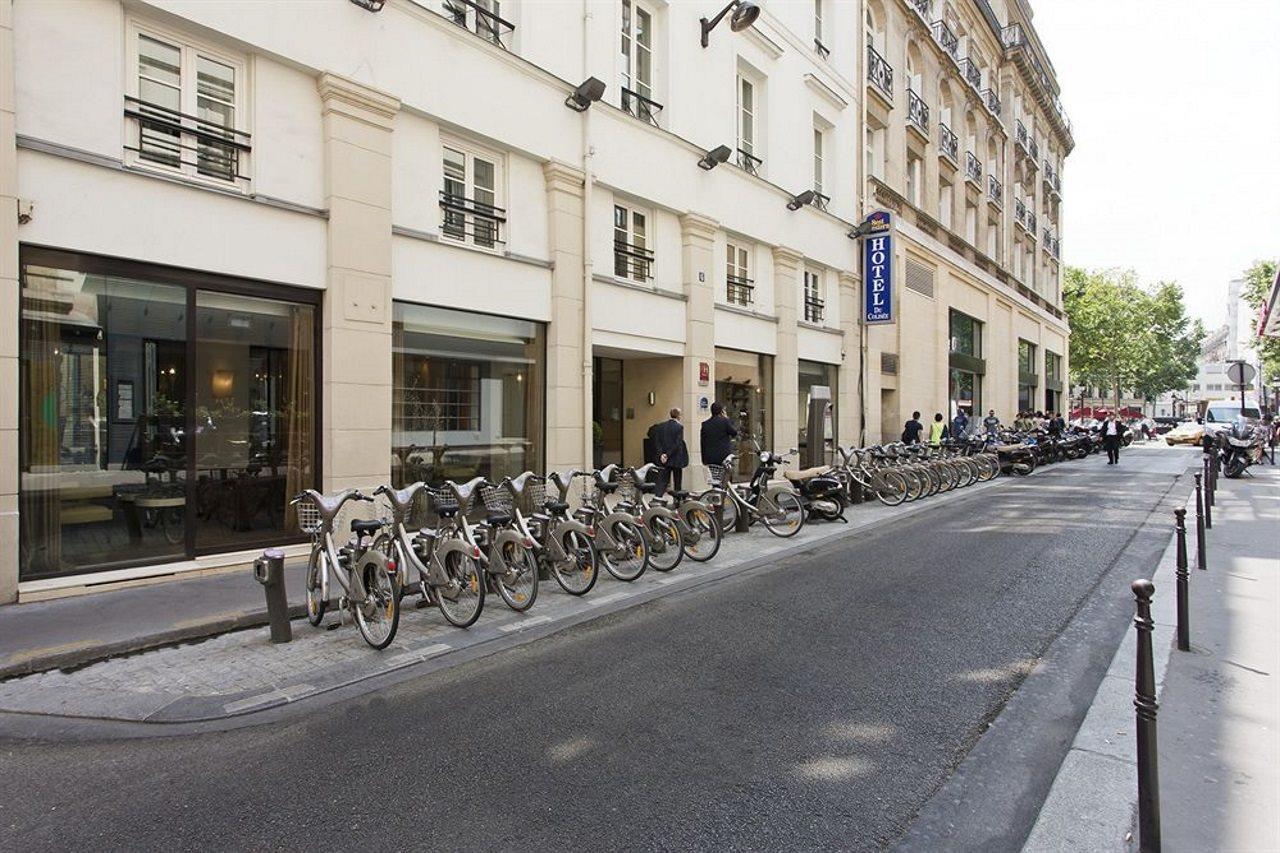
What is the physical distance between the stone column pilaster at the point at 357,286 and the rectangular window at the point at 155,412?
31cm

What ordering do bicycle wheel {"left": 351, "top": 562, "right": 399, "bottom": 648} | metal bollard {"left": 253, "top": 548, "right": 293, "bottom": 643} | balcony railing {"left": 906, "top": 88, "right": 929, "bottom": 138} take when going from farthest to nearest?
1. balcony railing {"left": 906, "top": 88, "right": 929, "bottom": 138}
2. metal bollard {"left": 253, "top": 548, "right": 293, "bottom": 643}
3. bicycle wheel {"left": 351, "top": 562, "right": 399, "bottom": 648}

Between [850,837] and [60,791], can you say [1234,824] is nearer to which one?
[850,837]

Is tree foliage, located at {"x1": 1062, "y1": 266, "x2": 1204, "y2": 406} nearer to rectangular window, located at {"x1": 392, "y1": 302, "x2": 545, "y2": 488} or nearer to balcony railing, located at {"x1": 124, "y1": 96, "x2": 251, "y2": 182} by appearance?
rectangular window, located at {"x1": 392, "y1": 302, "x2": 545, "y2": 488}

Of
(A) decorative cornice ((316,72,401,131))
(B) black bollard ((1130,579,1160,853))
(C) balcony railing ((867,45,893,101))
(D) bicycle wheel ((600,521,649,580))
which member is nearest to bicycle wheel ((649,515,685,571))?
(D) bicycle wheel ((600,521,649,580))

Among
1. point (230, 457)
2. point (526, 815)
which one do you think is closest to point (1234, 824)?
point (526, 815)

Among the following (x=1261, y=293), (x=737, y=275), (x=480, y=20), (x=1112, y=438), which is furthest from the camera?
(x=1261, y=293)

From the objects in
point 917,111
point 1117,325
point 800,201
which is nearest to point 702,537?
point 800,201

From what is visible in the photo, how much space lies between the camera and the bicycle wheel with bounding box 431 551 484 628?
5703 millimetres

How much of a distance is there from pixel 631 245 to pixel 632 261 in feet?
0.92

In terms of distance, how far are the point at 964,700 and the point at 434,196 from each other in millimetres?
8484

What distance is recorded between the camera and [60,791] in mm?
3326

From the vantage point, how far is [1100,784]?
3.18 meters

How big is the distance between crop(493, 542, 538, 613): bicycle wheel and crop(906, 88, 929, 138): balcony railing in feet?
71.3

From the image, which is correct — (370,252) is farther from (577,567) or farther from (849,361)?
(849,361)
